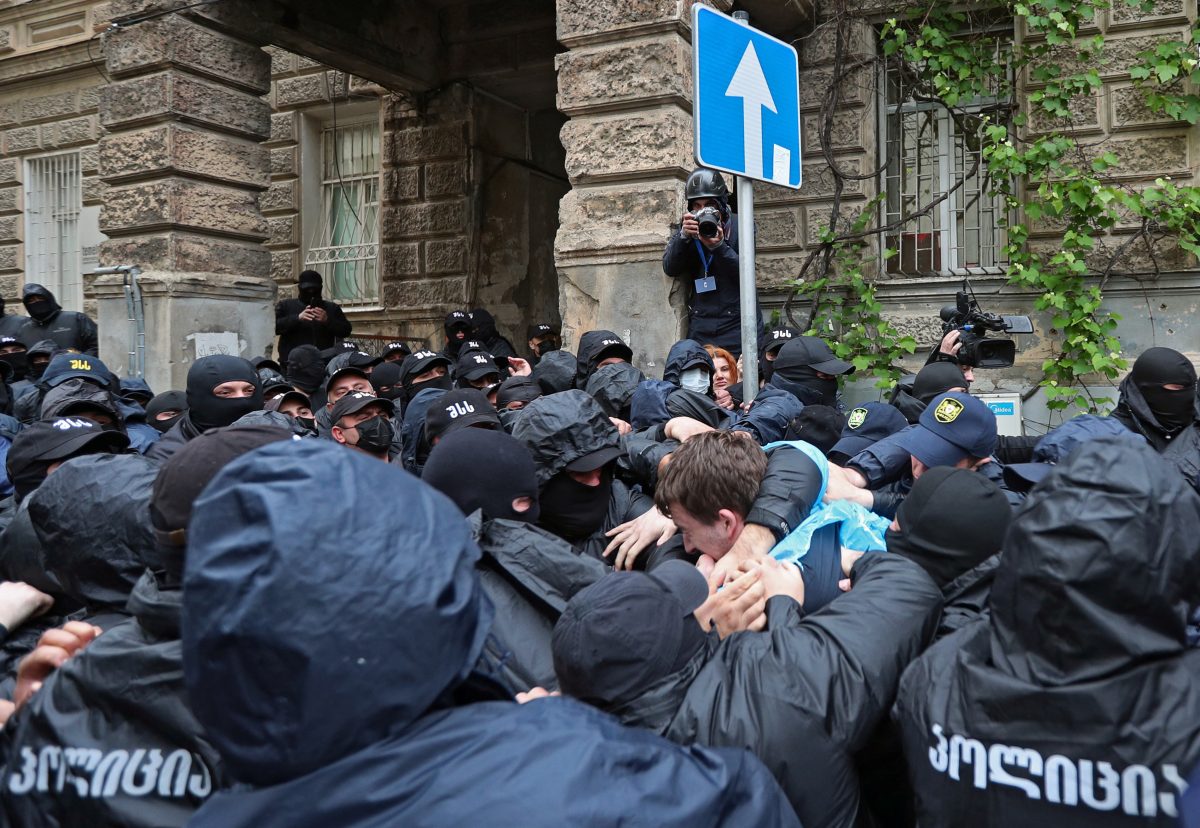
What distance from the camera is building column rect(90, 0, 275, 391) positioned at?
7.85 m

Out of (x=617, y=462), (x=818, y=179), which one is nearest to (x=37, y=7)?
(x=818, y=179)

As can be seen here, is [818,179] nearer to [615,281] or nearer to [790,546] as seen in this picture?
[615,281]

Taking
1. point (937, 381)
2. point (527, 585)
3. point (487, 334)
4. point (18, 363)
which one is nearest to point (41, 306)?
point (18, 363)

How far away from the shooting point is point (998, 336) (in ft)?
17.2

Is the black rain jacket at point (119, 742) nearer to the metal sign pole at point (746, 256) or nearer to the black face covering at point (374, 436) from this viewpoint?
the metal sign pole at point (746, 256)

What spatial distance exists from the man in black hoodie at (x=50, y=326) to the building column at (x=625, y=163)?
18.7ft

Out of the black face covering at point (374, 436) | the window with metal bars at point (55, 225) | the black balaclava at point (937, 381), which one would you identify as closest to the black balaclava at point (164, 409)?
the black face covering at point (374, 436)

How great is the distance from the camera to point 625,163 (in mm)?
6301

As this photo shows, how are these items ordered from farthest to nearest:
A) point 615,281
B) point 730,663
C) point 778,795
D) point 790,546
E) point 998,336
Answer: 1. point 615,281
2. point 998,336
3. point 790,546
4. point 730,663
5. point 778,795

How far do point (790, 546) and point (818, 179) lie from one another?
642cm

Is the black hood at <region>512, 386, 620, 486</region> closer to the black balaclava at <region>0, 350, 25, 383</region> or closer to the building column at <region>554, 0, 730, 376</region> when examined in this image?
the building column at <region>554, 0, 730, 376</region>

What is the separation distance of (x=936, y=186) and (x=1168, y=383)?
14.4ft

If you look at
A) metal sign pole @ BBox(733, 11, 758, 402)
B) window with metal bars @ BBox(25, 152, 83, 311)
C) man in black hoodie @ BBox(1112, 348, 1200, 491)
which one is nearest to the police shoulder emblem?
metal sign pole @ BBox(733, 11, 758, 402)

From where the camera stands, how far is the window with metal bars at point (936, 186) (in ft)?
26.1
